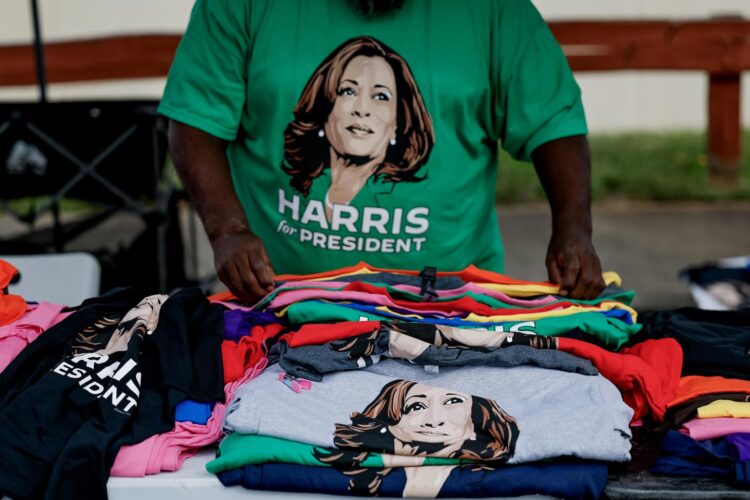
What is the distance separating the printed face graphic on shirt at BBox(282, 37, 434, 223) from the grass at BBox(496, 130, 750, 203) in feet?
15.5

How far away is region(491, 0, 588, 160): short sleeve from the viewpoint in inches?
88.0

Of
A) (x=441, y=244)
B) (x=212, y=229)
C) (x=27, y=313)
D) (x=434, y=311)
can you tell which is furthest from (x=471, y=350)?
(x=27, y=313)

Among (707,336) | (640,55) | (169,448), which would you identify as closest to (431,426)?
(169,448)

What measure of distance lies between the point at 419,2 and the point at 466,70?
195mm

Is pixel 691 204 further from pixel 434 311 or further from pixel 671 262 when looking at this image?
pixel 434 311

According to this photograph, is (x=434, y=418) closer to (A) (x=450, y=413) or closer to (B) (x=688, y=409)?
(A) (x=450, y=413)

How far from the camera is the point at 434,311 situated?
6.40 ft

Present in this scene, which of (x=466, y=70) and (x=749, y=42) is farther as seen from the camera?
(x=749, y=42)

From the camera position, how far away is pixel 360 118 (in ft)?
7.18

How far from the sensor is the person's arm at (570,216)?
2.08 metres

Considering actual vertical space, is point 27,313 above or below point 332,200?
below

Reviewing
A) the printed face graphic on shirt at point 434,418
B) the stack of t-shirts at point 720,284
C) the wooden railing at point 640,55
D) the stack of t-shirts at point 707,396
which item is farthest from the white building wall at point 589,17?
the printed face graphic on shirt at point 434,418

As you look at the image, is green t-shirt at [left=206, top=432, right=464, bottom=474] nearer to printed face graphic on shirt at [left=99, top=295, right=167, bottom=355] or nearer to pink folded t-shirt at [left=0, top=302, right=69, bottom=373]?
printed face graphic on shirt at [left=99, top=295, right=167, bottom=355]

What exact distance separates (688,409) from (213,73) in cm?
126
